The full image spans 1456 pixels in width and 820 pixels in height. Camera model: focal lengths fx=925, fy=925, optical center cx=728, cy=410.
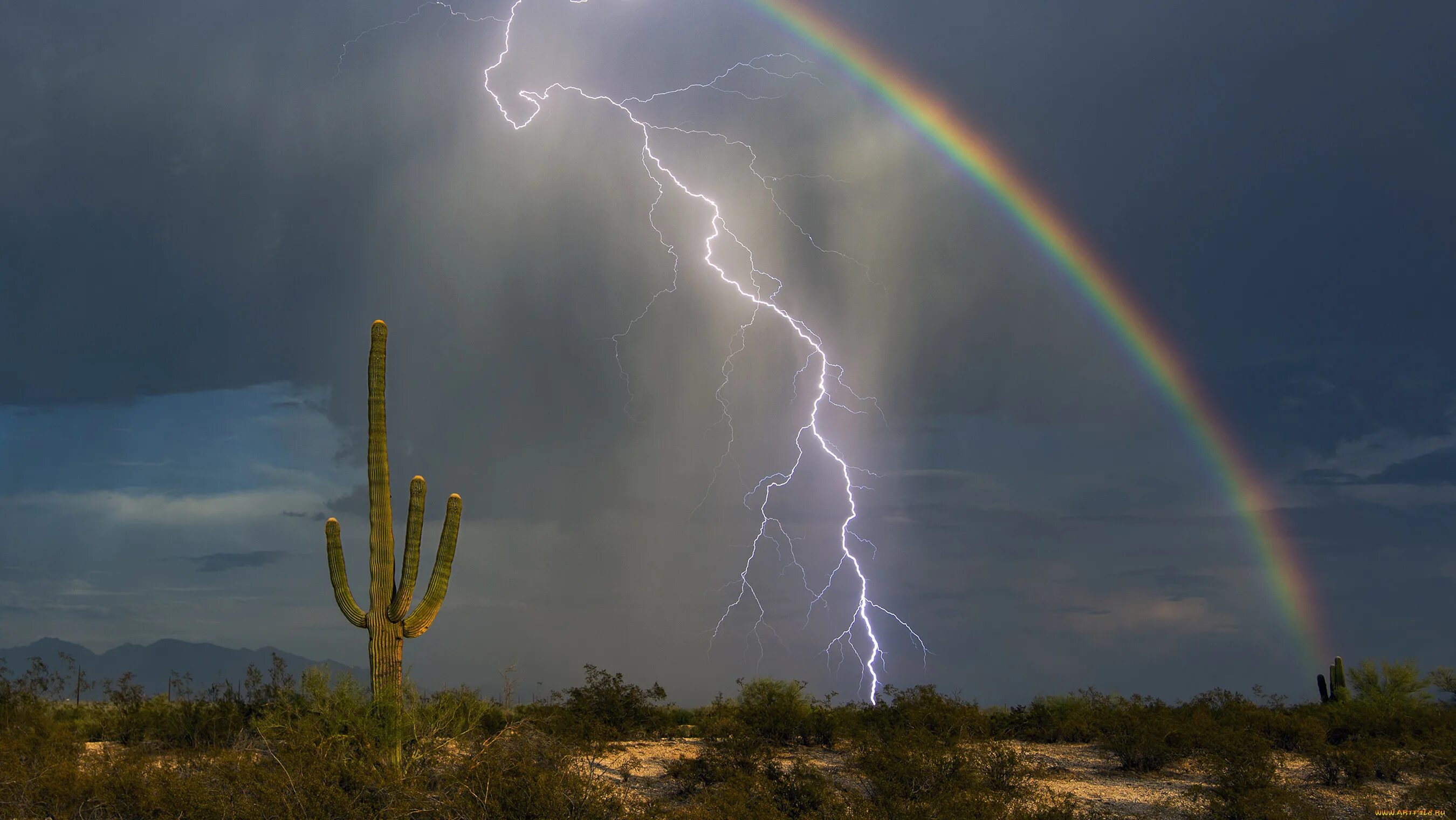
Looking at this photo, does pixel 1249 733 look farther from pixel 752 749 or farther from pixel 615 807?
pixel 615 807

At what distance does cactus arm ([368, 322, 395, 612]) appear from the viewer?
53.4 feet

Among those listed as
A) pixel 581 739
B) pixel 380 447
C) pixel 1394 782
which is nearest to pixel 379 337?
pixel 380 447

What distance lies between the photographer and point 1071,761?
1950 cm

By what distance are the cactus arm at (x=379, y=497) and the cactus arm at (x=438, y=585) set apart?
0.59 m

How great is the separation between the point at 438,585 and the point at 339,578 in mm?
1709

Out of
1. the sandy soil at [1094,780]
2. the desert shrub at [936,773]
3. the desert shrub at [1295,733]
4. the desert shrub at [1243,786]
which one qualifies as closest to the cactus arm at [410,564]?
the sandy soil at [1094,780]

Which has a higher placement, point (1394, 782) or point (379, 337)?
point (379, 337)

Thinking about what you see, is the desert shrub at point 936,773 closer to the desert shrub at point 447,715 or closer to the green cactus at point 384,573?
the desert shrub at point 447,715

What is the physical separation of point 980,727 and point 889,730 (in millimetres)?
2053

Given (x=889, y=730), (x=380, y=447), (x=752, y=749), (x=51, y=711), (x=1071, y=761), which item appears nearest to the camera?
(x=752, y=749)

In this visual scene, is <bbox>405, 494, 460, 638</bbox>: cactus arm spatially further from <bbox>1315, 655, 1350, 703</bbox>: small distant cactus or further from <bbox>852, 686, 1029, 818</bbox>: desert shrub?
<bbox>1315, 655, 1350, 703</bbox>: small distant cactus

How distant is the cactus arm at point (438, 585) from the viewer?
16641mm

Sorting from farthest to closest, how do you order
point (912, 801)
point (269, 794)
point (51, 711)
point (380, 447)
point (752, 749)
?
point (51, 711) < point (380, 447) < point (752, 749) < point (912, 801) < point (269, 794)

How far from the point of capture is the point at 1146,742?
18.1 meters
